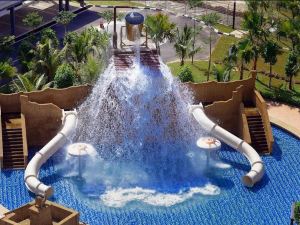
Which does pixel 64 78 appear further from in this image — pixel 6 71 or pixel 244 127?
pixel 244 127

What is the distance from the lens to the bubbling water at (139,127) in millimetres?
48344

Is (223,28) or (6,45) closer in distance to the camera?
(6,45)

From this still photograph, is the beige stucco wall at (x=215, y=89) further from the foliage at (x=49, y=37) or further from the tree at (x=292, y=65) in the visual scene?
the foliage at (x=49, y=37)

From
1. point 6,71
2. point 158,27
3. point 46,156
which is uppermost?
point 158,27

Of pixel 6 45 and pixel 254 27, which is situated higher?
pixel 254 27

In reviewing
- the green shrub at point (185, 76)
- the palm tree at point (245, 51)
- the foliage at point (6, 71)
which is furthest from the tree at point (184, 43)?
the foliage at point (6, 71)

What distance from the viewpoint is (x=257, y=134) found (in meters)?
51.6

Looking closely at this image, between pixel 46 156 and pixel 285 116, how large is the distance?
787 inches

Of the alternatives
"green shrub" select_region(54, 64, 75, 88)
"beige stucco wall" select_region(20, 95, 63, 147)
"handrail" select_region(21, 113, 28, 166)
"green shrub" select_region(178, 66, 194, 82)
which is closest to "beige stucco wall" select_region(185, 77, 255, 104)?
"green shrub" select_region(178, 66, 194, 82)

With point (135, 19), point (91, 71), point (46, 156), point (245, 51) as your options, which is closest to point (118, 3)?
point (245, 51)

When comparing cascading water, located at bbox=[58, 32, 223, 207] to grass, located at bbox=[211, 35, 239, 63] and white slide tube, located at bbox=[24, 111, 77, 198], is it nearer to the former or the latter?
white slide tube, located at bbox=[24, 111, 77, 198]

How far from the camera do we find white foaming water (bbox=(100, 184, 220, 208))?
44.4m

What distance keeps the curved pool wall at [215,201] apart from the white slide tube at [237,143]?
681 mm

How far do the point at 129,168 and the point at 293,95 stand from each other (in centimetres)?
1889
